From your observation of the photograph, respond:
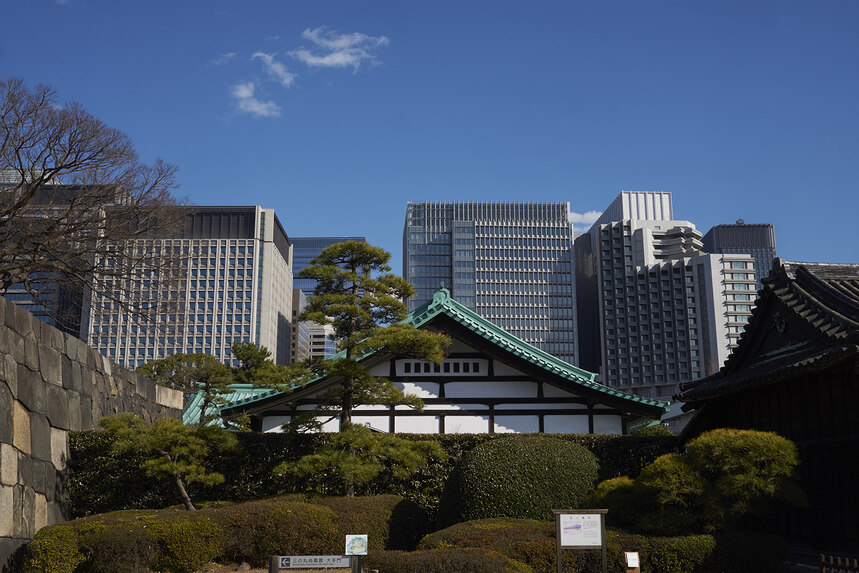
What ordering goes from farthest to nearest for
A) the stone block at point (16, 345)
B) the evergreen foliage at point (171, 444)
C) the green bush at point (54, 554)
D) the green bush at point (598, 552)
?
the evergreen foliage at point (171, 444)
the stone block at point (16, 345)
the green bush at point (54, 554)
the green bush at point (598, 552)

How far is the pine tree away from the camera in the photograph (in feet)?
52.1

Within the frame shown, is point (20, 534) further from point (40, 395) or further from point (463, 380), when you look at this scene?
point (463, 380)

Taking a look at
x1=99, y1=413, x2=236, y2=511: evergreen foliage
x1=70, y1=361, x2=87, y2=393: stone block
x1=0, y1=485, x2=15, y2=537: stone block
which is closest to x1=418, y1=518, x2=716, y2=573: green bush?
x1=99, y1=413, x2=236, y2=511: evergreen foliage

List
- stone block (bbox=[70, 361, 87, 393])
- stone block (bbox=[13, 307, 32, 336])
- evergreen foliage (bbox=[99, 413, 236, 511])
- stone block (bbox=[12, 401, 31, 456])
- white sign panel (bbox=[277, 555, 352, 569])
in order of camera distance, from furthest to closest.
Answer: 1. stone block (bbox=[70, 361, 87, 393])
2. evergreen foliage (bbox=[99, 413, 236, 511])
3. stone block (bbox=[13, 307, 32, 336])
4. stone block (bbox=[12, 401, 31, 456])
5. white sign panel (bbox=[277, 555, 352, 569])

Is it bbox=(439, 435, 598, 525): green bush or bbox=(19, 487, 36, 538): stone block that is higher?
bbox=(439, 435, 598, 525): green bush

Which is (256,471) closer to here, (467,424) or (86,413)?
Result: (86,413)

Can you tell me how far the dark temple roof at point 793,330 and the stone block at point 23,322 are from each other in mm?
14153

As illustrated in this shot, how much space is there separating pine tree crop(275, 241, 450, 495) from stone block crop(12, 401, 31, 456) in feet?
16.7

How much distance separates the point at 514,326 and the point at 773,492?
14105 cm

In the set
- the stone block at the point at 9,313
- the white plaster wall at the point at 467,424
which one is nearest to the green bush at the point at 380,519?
the white plaster wall at the point at 467,424

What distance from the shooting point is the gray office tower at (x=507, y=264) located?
152 meters

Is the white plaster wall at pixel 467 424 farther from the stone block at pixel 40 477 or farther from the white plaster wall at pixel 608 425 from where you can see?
the stone block at pixel 40 477

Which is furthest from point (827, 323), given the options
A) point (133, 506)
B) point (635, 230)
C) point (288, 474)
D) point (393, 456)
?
point (635, 230)

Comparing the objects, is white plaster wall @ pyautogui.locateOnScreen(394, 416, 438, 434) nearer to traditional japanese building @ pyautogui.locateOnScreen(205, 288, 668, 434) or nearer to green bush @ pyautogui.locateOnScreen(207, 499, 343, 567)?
traditional japanese building @ pyautogui.locateOnScreen(205, 288, 668, 434)
